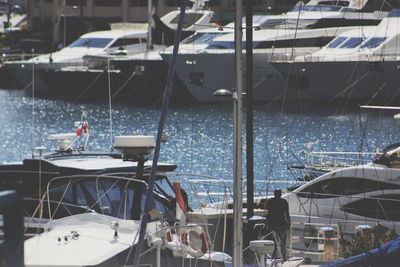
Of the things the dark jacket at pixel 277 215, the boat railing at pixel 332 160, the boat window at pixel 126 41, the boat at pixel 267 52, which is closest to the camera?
the dark jacket at pixel 277 215

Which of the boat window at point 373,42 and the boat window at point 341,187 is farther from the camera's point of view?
the boat window at point 373,42

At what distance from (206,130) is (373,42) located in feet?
36.2

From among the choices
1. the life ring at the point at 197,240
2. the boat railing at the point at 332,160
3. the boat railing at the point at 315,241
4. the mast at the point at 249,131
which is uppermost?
the mast at the point at 249,131

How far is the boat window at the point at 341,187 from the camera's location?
23562 millimetres

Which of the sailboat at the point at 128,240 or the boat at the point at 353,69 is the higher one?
the boat at the point at 353,69

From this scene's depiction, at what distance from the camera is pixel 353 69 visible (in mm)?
60031

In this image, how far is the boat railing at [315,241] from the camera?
64.5 ft

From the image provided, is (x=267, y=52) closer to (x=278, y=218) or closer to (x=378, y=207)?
(x=378, y=207)

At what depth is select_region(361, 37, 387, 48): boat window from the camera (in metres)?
58.6

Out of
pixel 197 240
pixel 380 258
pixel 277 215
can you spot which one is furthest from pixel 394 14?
pixel 197 240

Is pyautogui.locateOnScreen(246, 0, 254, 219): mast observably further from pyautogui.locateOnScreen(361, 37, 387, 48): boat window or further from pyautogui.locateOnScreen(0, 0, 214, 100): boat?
pyautogui.locateOnScreen(0, 0, 214, 100): boat

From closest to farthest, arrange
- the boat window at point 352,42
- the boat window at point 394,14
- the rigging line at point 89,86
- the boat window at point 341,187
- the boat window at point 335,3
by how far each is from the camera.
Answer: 1. the boat window at point 341,187
2. the boat window at point 394,14
3. the boat window at point 352,42
4. the rigging line at point 89,86
5. the boat window at point 335,3

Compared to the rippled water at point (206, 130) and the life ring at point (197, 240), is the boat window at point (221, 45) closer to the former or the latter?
the rippled water at point (206, 130)

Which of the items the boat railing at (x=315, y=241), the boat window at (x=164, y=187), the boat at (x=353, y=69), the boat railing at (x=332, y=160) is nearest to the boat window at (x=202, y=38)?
the boat at (x=353, y=69)
